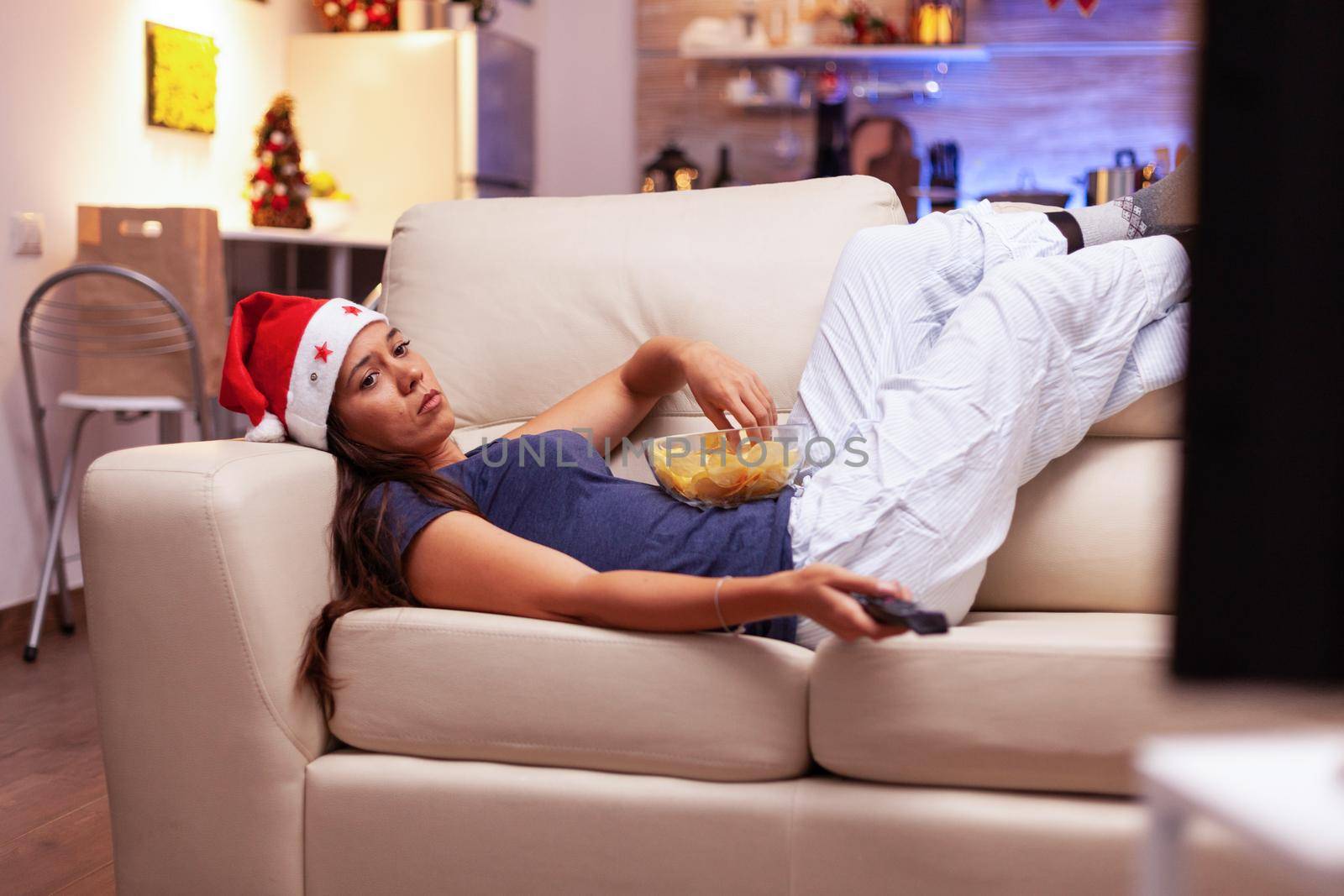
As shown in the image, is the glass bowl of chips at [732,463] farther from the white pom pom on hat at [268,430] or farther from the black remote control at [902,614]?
the white pom pom on hat at [268,430]

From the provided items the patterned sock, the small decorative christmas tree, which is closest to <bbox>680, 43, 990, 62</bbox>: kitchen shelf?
the small decorative christmas tree

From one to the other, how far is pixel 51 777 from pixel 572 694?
4.29 feet

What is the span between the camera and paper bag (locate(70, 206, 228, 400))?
3.12 m

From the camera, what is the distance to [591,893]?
1382 mm

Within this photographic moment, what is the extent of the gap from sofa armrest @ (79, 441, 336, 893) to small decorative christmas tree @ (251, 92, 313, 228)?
262 cm

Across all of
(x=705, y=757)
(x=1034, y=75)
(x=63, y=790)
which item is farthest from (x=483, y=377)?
(x=1034, y=75)

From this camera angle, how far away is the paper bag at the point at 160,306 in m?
3.12

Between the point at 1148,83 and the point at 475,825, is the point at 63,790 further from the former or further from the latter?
the point at 1148,83

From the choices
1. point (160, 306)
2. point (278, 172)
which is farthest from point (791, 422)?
point (278, 172)

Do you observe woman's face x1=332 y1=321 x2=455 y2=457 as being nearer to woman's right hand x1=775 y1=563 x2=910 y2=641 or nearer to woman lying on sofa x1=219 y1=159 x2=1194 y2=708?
woman lying on sofa x1=219 y1=159 x2=1194 y2=708

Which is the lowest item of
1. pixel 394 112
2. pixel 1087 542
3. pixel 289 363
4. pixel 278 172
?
pixel 1087 542

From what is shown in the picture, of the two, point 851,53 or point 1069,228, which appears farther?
point 851,53

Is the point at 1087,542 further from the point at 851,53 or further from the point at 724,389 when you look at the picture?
the point at 851,53

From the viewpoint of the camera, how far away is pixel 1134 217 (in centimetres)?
181
